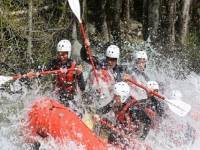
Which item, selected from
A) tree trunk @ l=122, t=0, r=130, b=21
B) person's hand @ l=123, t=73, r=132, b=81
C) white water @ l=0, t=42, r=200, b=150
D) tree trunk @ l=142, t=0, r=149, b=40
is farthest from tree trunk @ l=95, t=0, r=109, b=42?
person's hand @ l=123, t=73, r=132, b=81

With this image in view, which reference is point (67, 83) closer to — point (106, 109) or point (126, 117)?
point (106, 109)

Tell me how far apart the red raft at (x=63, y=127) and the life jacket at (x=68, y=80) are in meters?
1.02

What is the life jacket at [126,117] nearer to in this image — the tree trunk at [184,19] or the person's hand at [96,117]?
the person's hand at [96,117]

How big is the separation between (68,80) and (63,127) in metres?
1.29

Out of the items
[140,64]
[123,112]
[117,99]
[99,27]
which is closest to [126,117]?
[123,112]

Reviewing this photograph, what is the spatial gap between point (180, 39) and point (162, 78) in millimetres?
2973

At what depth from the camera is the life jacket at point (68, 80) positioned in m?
10.8

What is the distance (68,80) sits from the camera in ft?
35.6

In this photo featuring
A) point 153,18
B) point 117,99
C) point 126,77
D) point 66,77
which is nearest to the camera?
point 117,99

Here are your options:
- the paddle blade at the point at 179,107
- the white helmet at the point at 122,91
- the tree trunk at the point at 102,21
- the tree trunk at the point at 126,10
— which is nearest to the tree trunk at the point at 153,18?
the tree trunk at the point at 126,10

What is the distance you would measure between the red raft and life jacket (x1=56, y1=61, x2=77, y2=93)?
3.35ft

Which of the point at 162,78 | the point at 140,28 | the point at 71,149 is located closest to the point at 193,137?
the point at 71,149

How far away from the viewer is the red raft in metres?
9.68

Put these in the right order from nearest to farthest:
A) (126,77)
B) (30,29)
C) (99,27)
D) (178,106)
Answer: (178,106)
(126,77)
(30,29)
(99,27)
